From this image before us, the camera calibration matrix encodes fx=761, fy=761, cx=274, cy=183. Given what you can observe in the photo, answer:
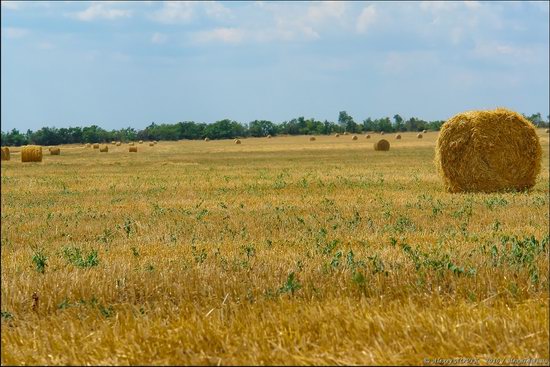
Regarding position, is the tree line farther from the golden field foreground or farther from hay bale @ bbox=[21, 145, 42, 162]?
the golden field foreground

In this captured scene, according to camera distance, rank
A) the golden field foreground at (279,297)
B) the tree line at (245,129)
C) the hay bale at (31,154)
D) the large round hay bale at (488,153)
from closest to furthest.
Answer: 1. the golden field foreground at (279,297)
2. the large round hay bale at (488,153)
3. the hay bale at (31,154)
4. the tree line at (245,129)

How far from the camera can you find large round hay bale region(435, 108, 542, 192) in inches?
922

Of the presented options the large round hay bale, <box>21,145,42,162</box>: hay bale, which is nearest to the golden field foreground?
the large round hay bale

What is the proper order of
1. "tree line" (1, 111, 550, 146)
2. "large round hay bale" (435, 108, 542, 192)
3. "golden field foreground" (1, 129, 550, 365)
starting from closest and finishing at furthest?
"golden field foreground" (1, 129, 550, 365) < "large round hay bale" (435, 108, 542, 192) < "tree line" (1, 111, 550, 146)

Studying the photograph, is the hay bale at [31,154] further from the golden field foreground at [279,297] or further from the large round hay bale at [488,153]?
the golden field foreground at [279,297]

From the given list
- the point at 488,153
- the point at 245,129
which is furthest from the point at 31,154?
the point at 245,129

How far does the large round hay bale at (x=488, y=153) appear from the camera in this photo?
2341 centimetres

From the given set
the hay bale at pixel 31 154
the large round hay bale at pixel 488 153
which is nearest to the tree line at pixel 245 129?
the hay bale at pixel 31 154

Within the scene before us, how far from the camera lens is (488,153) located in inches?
925

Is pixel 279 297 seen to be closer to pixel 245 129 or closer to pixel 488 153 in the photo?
pixel 488 153

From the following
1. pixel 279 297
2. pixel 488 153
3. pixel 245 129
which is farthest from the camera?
pixel 245 129

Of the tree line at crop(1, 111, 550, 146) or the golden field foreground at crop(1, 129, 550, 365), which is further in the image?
the tree line at crop(1, 111, 550, 146)

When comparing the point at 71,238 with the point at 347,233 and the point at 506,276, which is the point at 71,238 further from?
the point at 506,276

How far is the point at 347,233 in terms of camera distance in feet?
41.0
